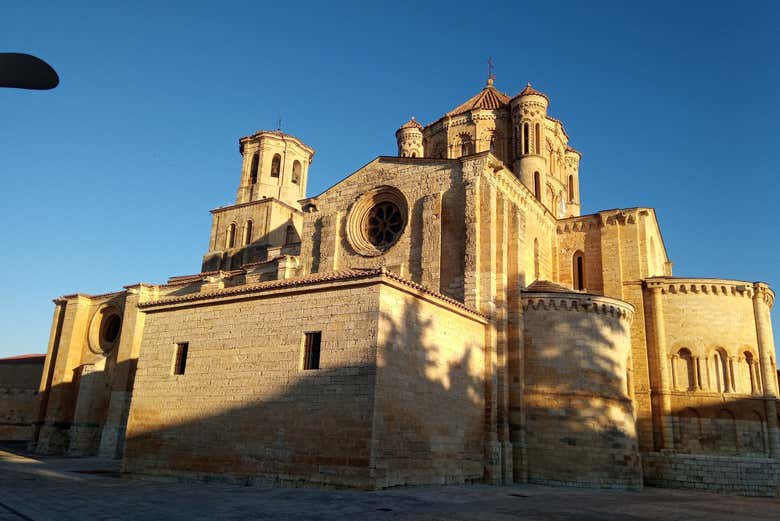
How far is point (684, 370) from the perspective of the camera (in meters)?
21.5

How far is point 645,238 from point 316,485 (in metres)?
16.5

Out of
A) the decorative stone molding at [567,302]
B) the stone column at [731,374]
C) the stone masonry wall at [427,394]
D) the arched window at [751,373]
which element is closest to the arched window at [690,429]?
the stone column at [731,374]

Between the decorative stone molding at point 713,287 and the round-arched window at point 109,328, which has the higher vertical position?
the decorative stone molding at point 713,287

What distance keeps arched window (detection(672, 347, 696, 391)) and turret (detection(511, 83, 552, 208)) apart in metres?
8.82

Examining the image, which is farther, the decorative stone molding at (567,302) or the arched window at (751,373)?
the arched window at (751,373)

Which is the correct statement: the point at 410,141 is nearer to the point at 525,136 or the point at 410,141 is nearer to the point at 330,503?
the point at 525,136

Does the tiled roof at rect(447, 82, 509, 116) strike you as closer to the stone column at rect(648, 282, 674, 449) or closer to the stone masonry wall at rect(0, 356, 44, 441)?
the stone column at rect(648, 282, 674, 449)

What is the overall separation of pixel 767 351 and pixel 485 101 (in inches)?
668

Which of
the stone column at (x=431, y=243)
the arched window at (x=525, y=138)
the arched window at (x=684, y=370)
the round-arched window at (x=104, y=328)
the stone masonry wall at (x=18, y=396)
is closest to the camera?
the stone column at (x=431, y=243)

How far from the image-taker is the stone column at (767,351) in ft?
66.1

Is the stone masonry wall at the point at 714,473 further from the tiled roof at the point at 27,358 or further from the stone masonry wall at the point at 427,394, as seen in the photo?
the tiled roof at the point at 27,358

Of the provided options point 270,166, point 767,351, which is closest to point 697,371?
point 767,351

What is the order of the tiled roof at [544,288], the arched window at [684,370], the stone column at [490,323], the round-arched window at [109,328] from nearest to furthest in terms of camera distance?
the stone column at [490,323], the tiled roof at [544,288], the arched window at [684,370], the round-arched window at [109,328]

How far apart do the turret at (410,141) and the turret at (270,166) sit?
6.31m
